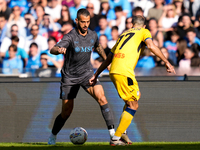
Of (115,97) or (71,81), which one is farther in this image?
(115,97)

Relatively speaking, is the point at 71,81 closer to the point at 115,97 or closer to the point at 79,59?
the point at 79,59

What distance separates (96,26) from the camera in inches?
375

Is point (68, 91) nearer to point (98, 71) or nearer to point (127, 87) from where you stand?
point (98, 71)

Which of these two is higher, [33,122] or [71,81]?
[71,81]

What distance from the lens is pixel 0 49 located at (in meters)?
9.38

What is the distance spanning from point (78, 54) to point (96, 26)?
4290mm

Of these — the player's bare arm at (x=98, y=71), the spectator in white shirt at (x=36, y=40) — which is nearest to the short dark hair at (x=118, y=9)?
the spectator in white shirt at (x=36, y=40)

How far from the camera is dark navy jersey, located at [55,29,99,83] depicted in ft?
17.5

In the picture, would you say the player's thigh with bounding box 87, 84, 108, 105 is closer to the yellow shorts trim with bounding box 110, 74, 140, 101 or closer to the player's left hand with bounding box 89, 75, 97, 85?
the player's left hand with bounding box 89, 75, 97, 85

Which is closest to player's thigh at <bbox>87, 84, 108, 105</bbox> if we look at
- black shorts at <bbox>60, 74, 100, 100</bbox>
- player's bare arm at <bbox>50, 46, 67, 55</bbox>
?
black shorts at <bbox>60, 74, 100, 100</bbox>

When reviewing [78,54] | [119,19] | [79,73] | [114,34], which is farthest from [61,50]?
[119,19]

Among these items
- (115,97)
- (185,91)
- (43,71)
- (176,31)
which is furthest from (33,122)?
(176,31)

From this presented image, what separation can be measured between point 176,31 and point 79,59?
4450mm

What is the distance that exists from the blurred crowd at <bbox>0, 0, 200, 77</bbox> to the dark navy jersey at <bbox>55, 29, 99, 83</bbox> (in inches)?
99.0
